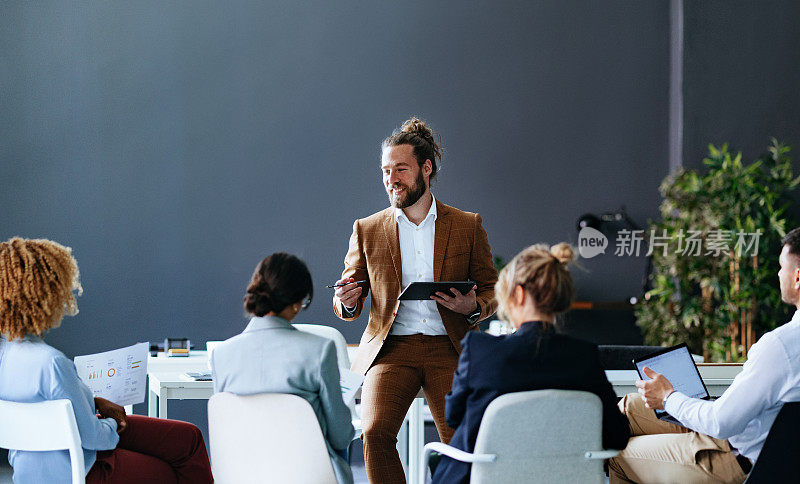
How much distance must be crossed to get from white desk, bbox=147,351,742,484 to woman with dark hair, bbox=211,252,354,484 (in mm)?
838

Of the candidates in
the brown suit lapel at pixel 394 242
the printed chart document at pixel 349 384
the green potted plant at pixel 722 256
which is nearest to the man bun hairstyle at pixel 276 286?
the printed chart document at pixel 349 384

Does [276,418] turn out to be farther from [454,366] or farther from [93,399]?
[454,366]

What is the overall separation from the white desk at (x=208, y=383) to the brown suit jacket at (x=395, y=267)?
1.03ft

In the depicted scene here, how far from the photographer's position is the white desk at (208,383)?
10.3ft

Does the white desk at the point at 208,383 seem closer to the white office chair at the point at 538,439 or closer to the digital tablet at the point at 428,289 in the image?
the digital tablet at the point at 428,289

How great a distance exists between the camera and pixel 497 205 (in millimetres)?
5730

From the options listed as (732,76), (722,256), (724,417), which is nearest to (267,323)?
(724,417)

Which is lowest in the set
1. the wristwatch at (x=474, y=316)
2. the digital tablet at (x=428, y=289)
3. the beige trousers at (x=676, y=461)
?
the beige trousers at (x=676, y=461)

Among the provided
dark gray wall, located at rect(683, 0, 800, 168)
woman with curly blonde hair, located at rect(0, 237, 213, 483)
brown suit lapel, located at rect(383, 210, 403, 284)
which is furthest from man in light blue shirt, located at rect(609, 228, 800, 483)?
dark gray wall, located at rect(683, 0, 800, 168)

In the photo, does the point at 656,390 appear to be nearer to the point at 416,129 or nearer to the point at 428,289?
the point at 428,289

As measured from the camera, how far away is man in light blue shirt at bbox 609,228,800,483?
7.48 feet

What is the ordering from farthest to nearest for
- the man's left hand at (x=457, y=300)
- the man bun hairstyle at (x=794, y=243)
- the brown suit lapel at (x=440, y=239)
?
the brown suit lapel at (x=440, y=239), the man's left hand at (x=457, y=300), the man bun hairstyle at (x=794, y=243)

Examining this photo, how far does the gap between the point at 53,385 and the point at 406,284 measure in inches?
55.3

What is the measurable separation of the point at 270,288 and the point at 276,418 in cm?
39
